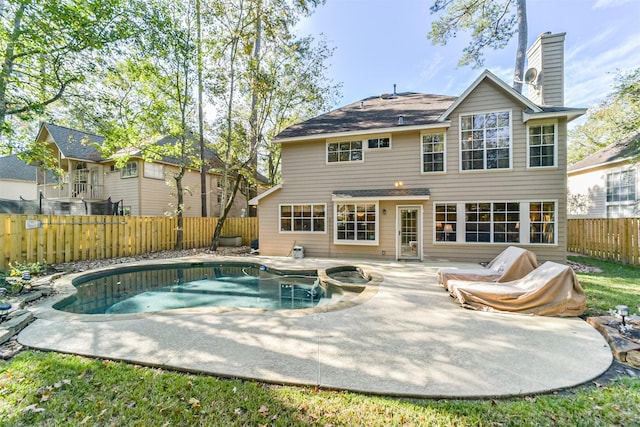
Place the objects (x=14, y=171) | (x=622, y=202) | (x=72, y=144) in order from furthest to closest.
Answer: (x=14, y=171), (x=72, y=144), (x=622, y=202)

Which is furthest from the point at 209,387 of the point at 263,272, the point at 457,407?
the point at 263,272

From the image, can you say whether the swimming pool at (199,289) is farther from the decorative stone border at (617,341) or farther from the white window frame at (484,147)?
the white window frame at (484,147)

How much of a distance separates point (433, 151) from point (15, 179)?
1293 inches

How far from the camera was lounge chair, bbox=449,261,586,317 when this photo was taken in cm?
441

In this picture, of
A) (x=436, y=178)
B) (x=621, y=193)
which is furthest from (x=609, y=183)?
(x=436, y=178)

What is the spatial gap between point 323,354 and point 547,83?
1178 centimetres

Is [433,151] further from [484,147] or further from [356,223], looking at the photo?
[356,223]

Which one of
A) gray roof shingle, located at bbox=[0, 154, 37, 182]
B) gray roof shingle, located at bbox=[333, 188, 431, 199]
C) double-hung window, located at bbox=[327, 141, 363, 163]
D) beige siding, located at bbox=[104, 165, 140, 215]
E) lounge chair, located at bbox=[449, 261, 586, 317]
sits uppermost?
gray roof shingle, located at bbox=[0, 154, 37, 182]

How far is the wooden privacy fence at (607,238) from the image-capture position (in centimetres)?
876

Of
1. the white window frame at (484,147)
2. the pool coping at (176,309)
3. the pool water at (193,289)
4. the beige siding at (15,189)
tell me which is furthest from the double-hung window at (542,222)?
the beige siding at (15,189)

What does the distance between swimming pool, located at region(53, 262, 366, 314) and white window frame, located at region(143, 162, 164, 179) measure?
925 cm

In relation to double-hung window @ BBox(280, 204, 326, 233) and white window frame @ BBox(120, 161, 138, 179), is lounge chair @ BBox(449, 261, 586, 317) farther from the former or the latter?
white window frame @ BBox(120, 161, 138, 179)

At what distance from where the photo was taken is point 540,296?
4.51 metres

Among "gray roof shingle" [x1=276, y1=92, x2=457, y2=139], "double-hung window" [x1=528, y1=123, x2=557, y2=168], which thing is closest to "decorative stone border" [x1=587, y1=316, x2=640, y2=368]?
"double-hung window" [x1=528, y1=123, x2=557, y2=168]
